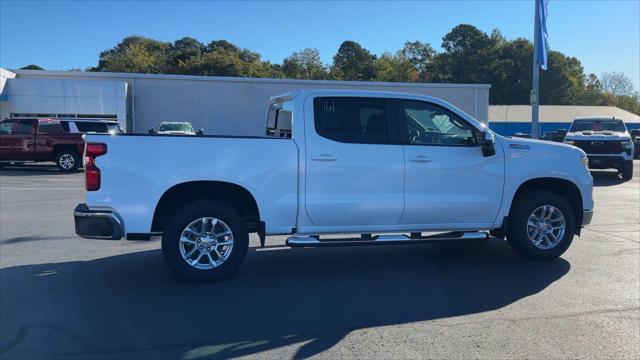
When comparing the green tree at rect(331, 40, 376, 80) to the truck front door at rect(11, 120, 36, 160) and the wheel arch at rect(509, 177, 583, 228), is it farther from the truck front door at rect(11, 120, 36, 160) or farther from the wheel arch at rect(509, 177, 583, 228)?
the wheel arch at rect(509, 177, 583, 228)

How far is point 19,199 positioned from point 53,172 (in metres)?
8.10

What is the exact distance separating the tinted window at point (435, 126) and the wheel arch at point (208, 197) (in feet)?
6.64

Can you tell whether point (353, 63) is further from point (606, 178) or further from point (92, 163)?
point (92, 163)

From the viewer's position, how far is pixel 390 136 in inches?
252

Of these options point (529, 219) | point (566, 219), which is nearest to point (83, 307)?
point (529, 219)

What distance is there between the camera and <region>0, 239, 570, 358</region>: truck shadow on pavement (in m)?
4.43

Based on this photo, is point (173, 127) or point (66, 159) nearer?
point (66, 159)

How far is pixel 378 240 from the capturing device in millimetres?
6254

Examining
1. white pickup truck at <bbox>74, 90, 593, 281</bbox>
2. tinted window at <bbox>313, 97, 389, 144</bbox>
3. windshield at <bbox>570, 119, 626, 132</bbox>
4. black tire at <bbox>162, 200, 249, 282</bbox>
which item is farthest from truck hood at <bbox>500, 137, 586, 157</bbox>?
windshield at <bbox>570, 119, 626, 132</bbox>

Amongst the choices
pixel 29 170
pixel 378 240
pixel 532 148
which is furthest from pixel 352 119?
pixel 29 170

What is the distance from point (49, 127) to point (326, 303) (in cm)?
1781

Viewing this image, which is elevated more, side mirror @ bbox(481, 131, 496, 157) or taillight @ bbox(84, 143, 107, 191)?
side mirror @ bbox(481, 131, 496, 157)

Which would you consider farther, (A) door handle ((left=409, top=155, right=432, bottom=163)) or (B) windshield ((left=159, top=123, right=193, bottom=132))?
(B) windshield ((left=159, top=123, right=193, bottom=132))

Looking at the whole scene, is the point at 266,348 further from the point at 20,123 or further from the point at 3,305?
the point at 20,123
